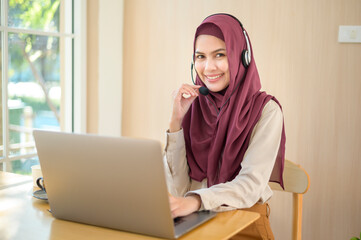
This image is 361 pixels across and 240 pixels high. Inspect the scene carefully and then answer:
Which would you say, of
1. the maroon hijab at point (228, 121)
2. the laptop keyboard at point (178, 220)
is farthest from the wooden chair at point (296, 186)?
the laptop keyboard at point (178, 220)

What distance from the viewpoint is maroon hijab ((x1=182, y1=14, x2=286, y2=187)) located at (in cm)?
155

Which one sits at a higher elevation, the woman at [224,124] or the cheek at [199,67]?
the cheek at [199,67]

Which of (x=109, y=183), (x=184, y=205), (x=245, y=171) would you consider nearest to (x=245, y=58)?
(x=245, y=171)

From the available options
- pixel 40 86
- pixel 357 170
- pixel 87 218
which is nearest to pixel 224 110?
pixel 87 218

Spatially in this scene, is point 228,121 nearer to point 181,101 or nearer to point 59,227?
point 181,101

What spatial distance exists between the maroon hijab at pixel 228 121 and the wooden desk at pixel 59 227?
0.37 m

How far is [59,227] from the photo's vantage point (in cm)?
111

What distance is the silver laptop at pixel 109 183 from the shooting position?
0.98 m

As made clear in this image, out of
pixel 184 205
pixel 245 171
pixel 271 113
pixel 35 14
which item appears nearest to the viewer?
pixel 184 205

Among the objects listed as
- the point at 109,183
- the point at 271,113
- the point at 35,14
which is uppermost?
the point at 35,14

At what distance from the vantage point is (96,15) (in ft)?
8.11

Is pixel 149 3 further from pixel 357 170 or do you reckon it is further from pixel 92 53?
pixel 357 170

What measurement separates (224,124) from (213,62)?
24 centimetres

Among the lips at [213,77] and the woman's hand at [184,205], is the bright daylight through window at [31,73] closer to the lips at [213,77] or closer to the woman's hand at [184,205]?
the lips at [213,77]
